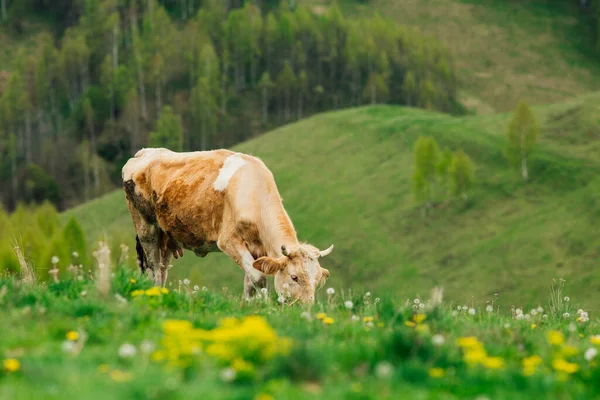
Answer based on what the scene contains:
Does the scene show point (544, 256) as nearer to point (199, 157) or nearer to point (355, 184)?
point (355, 184)

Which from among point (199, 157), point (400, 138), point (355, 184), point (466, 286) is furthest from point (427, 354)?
point (400, 138)

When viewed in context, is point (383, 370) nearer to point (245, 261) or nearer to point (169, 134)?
point (245, 261)

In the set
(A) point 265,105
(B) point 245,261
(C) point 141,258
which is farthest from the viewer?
(A) point 265,105

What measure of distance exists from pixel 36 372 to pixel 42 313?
257 centimetres

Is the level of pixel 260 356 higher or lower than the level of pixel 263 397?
lower

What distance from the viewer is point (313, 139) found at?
449ft

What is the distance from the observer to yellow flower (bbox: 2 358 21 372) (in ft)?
19.8

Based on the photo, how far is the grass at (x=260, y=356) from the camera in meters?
5.84

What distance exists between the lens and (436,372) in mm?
6648

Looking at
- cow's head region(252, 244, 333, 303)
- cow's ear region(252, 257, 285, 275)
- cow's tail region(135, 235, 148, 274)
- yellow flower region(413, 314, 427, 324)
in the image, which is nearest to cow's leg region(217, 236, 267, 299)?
→ cow's ear region(252, 257, 285, 275)

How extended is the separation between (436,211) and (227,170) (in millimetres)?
95815

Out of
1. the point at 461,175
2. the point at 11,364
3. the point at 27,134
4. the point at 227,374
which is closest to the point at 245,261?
the point at 11,364

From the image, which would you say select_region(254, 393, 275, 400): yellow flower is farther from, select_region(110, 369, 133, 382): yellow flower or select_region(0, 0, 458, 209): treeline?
select_region(0, 0, 458, 209): treeline

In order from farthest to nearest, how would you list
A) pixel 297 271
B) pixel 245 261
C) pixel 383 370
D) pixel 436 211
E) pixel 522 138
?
pixel 522 138 < pixel 436 211 < pixel 245 261 < pixel 297 271 < pixel 383 370
